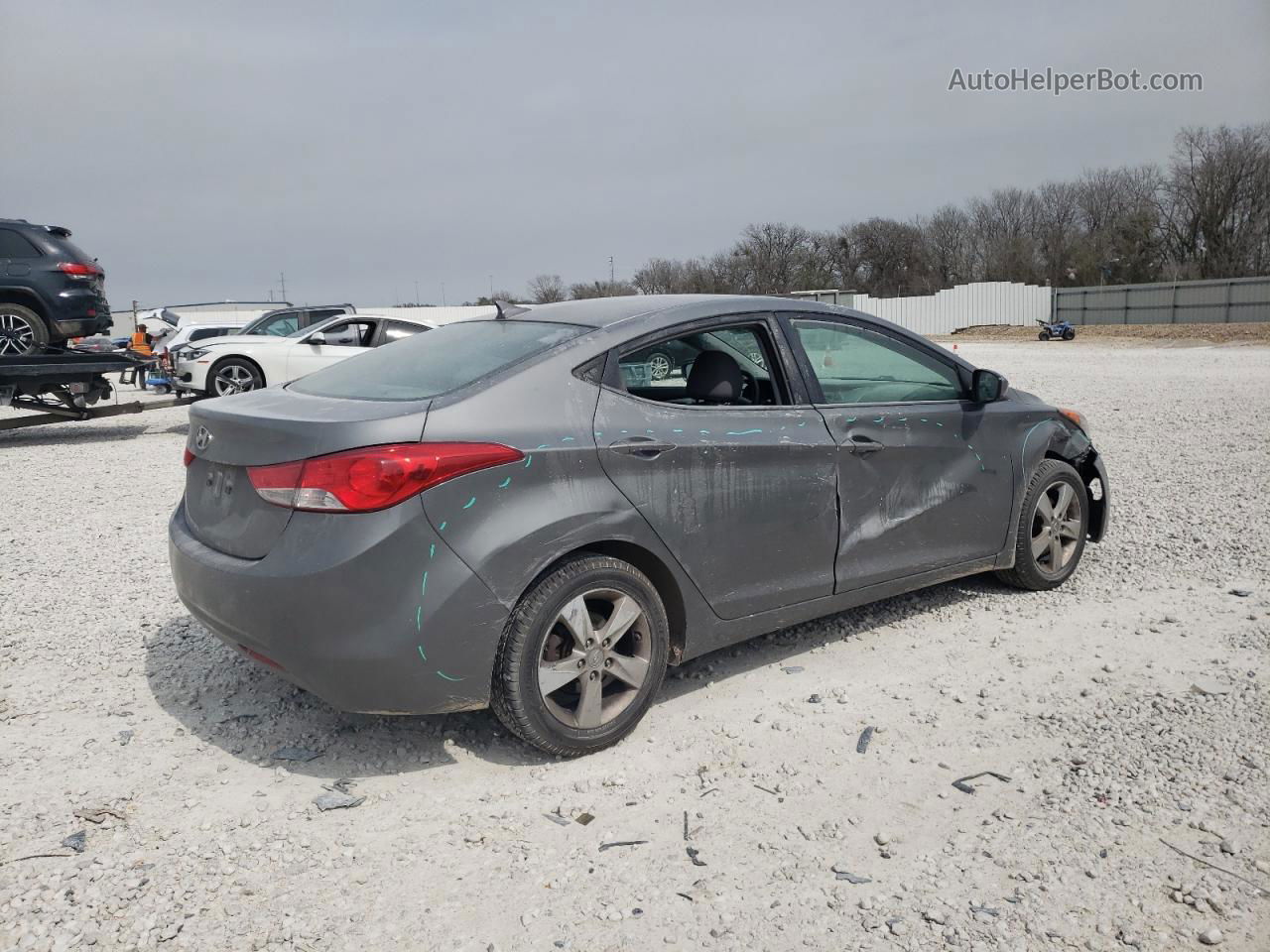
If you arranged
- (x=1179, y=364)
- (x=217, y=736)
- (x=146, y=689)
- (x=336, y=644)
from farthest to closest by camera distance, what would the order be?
(x=1179, y=364), (x=146, y=689), (x=217, y=736), (x=336, y=644)

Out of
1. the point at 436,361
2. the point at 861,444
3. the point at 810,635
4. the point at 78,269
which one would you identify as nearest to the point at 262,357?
the point at 78,269

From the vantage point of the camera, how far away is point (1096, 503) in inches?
221

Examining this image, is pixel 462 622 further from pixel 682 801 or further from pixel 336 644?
pixel 682 801

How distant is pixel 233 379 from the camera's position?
1441cm

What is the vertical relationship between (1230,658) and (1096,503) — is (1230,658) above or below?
below

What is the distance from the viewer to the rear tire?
1302 centimetres

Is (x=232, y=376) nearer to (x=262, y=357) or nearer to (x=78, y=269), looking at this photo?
(x=262, y=357)

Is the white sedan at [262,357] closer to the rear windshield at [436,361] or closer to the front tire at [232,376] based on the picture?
the front tire at [232,376]

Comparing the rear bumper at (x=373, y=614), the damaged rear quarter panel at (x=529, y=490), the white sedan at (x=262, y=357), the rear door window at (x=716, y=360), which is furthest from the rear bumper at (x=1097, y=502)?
the white sedan at (x=262, y=357)

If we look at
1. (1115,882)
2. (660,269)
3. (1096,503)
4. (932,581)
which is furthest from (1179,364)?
(660,269)

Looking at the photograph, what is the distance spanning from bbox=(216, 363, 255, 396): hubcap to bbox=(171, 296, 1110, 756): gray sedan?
435 inches

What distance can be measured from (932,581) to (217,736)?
10.2 feet

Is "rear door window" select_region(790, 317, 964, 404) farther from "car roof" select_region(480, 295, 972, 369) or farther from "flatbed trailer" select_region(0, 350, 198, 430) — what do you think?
"flatbed trailer" select_region(0, 350, 198, 430)

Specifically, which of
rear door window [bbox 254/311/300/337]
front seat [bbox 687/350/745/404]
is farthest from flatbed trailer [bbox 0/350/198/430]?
front seat [bbox 687/350/745/404]
